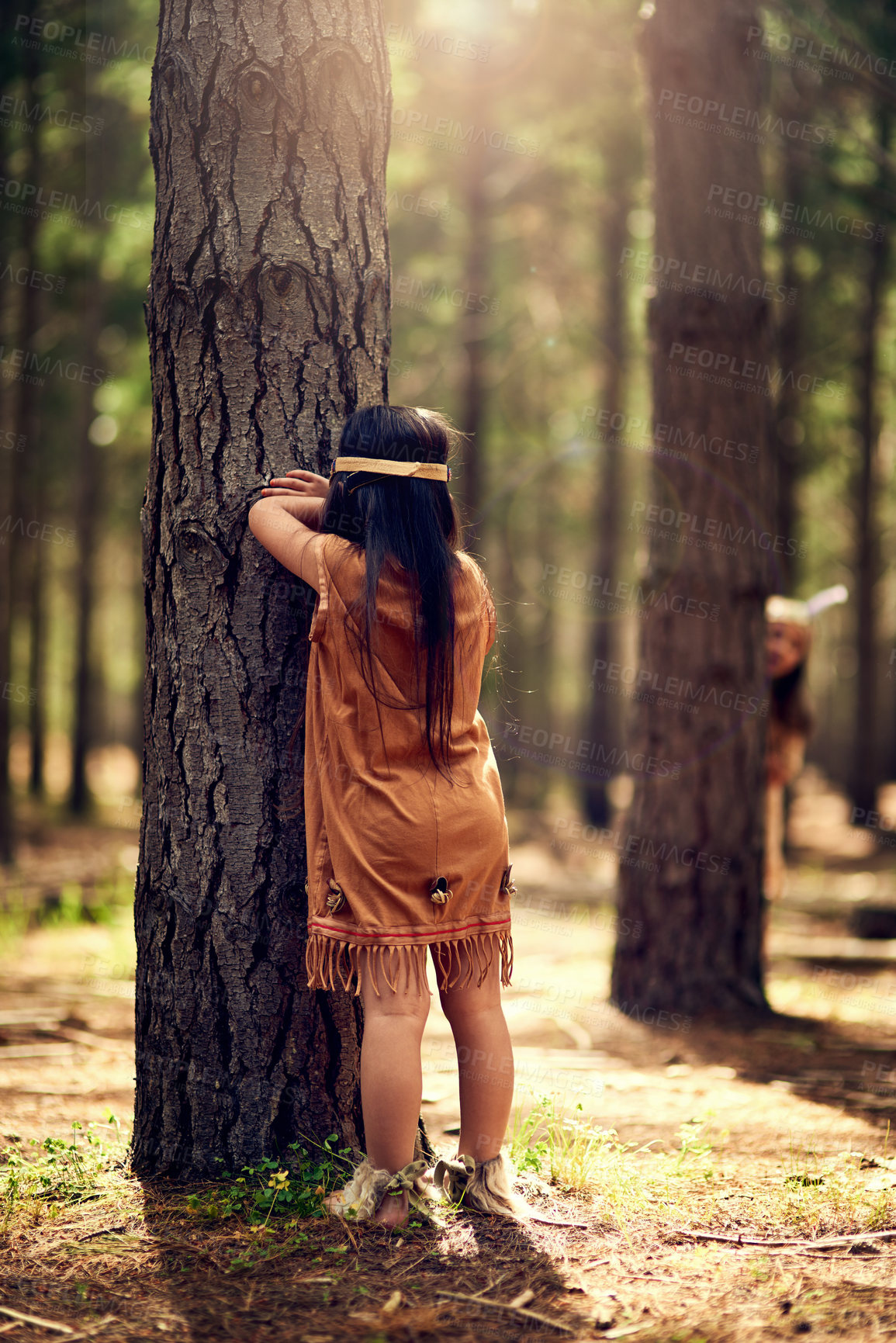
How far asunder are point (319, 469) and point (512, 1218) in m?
2.15

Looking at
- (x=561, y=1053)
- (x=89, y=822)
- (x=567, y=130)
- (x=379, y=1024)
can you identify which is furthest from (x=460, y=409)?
(x=379, y=1024)

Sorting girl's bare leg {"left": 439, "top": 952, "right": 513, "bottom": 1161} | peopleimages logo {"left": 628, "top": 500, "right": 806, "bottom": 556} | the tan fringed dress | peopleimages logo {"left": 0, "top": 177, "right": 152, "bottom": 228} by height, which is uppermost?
peopleimages logo {"left": 0, "top": 177, "right": 152, "bottom": 228}

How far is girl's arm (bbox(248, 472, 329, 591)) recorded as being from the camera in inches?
109

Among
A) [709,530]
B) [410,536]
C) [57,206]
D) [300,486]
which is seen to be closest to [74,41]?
[57,206]

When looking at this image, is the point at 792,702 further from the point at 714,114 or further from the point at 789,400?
the point at 789,400

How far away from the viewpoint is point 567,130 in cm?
1248

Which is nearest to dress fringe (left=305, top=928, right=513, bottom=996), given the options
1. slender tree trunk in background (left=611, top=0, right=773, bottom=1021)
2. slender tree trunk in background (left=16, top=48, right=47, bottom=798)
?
slender tree trunk in background (left=611, top=0, right=773, bottom=1021)

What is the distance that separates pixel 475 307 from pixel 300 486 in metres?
10.7

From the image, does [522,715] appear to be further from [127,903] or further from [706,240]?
[706,240]

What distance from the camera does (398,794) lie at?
2.77 m

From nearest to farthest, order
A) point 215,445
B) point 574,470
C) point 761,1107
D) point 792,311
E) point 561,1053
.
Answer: point 215,445 < point 761,1107 < point 561,1053 < point 792,311 < point 574,470

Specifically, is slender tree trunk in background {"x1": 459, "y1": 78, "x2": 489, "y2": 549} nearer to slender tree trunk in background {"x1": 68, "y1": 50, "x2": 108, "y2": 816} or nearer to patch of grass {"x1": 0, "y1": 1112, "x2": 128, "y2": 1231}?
slender tree trunk in background {"x1": 68, "y1": 50, "x2": 108, "y2": 816}

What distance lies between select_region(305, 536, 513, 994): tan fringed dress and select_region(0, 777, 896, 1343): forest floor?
0.67 meters

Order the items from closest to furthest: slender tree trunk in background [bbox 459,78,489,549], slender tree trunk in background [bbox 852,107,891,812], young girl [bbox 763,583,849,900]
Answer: young girl [bbox 763,583,849,900] < slender tree trunk in background [bbox 852,107,891,812] < slender tree trunk in background [bbox 459,78,489,549]
